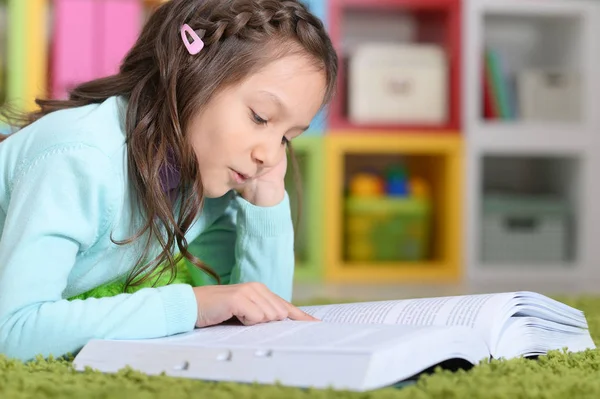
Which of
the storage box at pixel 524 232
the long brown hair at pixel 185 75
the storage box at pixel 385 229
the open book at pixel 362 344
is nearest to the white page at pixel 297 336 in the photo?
the open book at pixel 362 344

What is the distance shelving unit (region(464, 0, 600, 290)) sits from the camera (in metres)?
2.80

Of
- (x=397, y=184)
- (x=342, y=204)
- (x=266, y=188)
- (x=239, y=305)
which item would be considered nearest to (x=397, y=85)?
(x=397, y=184)

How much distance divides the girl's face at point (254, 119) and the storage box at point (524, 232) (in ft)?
6.63

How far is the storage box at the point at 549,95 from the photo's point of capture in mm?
2895

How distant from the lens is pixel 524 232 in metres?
2.91

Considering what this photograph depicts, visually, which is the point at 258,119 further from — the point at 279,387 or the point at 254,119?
the point at 279,387

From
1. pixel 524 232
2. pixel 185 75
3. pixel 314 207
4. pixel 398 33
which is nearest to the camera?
pixel 185 75

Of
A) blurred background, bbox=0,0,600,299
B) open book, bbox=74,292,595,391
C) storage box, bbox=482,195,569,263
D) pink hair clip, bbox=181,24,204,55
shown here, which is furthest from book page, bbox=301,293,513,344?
storage box, bbox=482,195,569,263

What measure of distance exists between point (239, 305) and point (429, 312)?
0.68 feet

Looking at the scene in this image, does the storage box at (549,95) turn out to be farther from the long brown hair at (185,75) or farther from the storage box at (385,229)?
the long brown hair at (185,75)

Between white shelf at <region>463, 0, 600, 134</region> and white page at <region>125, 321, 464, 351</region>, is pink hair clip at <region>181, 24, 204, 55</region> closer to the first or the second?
white page at <region>125, 321, 464, 351</region>

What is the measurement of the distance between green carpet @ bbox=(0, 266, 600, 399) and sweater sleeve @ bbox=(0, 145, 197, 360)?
1.3 inches

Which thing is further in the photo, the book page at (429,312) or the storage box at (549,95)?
the storage box at (549,95)

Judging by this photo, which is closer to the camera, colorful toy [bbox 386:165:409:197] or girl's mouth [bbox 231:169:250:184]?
girl's mouth [bbox 231:169:250:184]
